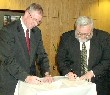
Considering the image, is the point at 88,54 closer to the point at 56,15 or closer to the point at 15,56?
the point at 15,56

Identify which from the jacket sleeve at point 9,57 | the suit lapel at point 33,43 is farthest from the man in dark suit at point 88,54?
the jacket sleeve at point 9,57

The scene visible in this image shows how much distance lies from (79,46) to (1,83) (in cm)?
105

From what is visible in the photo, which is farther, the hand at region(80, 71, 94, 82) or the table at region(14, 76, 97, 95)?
the hand at region(80, 71, 94, 82)

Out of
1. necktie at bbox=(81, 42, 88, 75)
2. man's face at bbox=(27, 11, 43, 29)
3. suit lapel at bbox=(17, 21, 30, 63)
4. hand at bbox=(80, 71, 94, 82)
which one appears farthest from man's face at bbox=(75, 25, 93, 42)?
suit lapel at bbox=(17, 21, 30, 63)

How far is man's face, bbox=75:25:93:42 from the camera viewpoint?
9.71 feet

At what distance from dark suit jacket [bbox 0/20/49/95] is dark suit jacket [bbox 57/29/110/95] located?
0.28m

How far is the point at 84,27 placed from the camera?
2.95 metres

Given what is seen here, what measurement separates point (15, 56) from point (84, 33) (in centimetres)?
84

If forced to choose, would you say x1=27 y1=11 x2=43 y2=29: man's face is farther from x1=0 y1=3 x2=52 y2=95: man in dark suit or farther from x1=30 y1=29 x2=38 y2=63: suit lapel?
x1=30 y1=29 x2=38 y2=63: suit lapel

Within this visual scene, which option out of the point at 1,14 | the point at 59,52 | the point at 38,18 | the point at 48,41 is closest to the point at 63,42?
the point at 59,52

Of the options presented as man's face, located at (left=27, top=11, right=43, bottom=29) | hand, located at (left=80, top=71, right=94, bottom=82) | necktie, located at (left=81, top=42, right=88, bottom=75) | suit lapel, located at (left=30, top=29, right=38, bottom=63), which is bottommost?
hand, located at (left=80, top=71, right=94, bottom=82)

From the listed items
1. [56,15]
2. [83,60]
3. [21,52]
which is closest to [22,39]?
[21,52]

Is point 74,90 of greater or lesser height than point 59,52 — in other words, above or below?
below

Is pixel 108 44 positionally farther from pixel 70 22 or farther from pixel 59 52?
pixel 70 22
